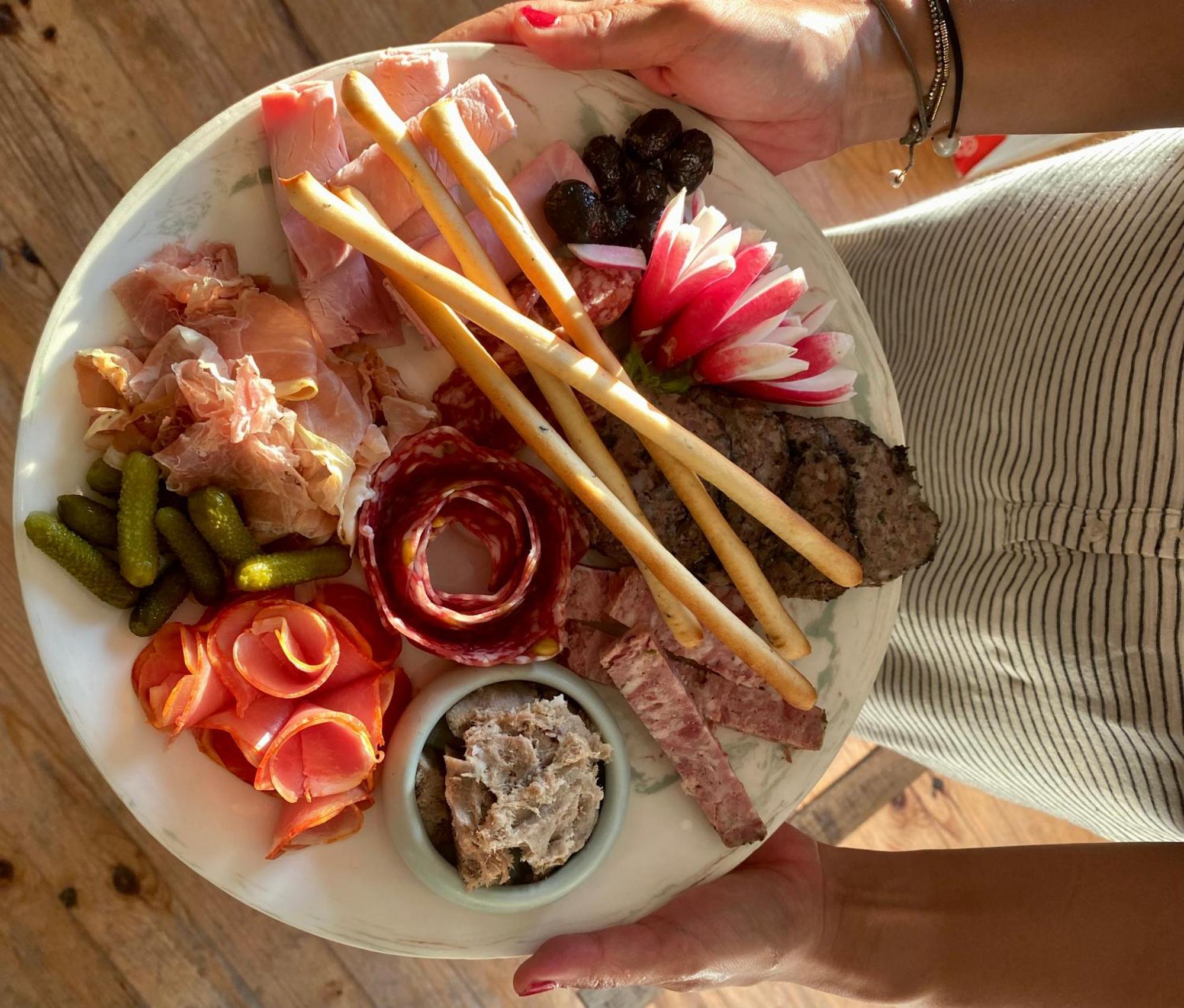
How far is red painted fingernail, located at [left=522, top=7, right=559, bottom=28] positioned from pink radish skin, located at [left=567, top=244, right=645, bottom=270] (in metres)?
0.32

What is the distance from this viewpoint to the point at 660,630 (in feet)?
4.26

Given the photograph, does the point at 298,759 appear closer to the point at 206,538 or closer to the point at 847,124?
the point at 206,538

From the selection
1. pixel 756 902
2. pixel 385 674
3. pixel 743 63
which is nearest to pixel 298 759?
pixel 385 674

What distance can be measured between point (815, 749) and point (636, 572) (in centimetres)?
41

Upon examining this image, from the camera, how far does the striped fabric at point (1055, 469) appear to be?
113 cm

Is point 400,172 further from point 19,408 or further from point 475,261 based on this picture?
point 19,408

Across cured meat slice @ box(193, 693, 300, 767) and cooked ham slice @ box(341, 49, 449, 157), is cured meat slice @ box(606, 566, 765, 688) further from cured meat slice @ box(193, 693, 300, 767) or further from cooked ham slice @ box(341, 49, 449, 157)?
cooked ham slice @ box(341, 49, 449, 157)

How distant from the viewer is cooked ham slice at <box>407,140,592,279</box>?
4.04 feet

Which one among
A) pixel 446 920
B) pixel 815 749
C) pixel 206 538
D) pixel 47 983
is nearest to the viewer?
pixel 206 538

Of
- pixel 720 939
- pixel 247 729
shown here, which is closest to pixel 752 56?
pixel 247 729

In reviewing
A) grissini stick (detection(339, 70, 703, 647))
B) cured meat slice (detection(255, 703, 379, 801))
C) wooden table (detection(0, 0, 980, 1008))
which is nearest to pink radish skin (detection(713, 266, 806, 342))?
grissini stick (detection(339, 70, 703, 647))

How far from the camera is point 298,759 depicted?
1.16m

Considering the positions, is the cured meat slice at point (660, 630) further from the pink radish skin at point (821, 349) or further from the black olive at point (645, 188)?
the black olive at point (645, 188)

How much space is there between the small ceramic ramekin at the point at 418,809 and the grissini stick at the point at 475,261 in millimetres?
177
